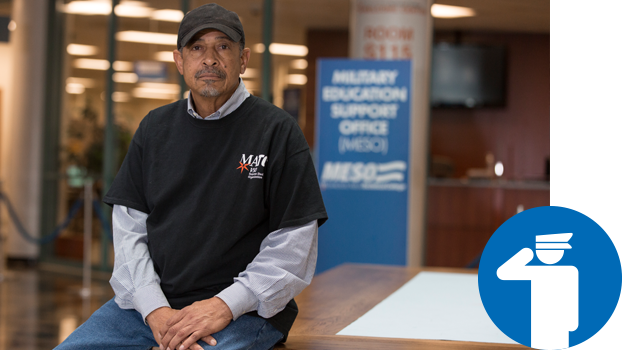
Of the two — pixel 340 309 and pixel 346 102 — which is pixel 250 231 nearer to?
pixel 340 309

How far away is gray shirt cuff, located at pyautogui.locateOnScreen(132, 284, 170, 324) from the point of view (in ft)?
5.31

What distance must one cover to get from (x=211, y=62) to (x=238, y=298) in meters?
0.59

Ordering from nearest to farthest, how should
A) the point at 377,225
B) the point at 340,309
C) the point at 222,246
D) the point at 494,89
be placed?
the point at 222,246
the point at 340,309
the point at 377,225
the point at 494,89

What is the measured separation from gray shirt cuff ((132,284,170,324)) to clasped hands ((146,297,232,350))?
45mm

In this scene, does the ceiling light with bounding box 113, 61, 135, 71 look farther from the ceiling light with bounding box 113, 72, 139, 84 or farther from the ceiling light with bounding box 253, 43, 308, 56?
the ceiling light with bounding box 253, 43, 308, 56

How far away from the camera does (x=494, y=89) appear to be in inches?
368

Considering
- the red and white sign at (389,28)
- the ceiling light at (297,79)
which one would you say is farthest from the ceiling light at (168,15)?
the red and white sign at (389,28)

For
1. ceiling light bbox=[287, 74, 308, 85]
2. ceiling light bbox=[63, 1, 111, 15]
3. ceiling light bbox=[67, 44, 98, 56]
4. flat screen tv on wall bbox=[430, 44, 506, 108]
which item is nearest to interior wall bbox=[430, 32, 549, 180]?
flat screen tv on wall bbox=[430, 44, 506, 108]

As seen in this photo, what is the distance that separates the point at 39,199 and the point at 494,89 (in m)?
6.04

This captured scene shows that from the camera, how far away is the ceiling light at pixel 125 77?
6809mm

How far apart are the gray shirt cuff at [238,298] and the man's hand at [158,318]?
130 millimetres

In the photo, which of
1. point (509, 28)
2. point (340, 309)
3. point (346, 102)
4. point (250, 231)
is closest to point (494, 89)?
point (509, 28)

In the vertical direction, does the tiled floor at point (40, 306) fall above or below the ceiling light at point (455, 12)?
below

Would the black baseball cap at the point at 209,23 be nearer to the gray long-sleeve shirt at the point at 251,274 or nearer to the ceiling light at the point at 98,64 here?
the gray long-sleeve shirt at the point at 251,274
